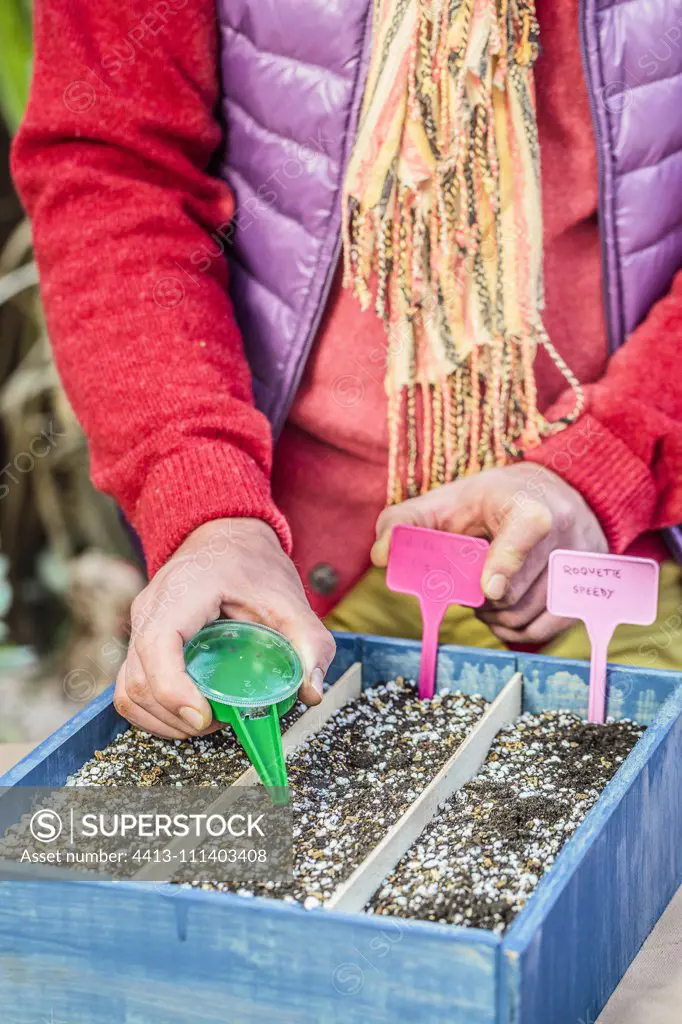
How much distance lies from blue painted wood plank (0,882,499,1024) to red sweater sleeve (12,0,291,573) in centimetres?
49

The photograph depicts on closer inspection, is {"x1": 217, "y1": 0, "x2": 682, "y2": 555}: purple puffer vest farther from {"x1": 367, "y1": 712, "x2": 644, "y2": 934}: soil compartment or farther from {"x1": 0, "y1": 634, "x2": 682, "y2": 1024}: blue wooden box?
{"x1": 0, "y1": 634, "x2": 682, "y2": 1024}: blue wooden box

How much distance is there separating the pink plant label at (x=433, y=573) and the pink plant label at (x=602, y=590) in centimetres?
9

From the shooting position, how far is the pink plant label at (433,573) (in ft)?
4.55

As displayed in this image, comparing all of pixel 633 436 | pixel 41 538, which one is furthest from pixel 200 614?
pixel 41 538

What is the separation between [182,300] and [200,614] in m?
0.41

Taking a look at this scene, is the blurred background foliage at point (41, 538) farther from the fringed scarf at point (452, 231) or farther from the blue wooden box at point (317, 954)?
the blue wooden box at point (317, 954)

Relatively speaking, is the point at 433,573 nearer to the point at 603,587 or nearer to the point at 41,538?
the point at 603,587

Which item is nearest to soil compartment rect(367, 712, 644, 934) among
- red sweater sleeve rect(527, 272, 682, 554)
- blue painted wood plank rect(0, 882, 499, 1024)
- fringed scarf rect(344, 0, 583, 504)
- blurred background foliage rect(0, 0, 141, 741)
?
blue painted wood plank rect(0, 882, 499, 1024)

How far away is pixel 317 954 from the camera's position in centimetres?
84

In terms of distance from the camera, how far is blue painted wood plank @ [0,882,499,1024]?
2.70 feet

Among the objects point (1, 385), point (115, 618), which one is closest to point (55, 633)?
point (115, 618)

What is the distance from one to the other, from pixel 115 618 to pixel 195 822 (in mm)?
1415

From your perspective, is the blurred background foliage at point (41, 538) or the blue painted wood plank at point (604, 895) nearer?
the blue painted wood plank at point (604, 895)

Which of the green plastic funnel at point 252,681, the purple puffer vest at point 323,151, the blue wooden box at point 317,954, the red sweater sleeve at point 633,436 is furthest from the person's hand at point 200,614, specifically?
the red sweater sleeve at point 633,436
